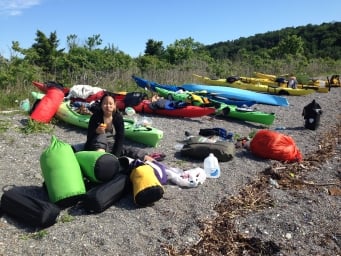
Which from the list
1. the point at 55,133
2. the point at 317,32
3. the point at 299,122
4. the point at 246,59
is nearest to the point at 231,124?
the point at 299,122

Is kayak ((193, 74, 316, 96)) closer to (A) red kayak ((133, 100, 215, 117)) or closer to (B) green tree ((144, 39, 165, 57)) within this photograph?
(A) red kayak ((133, 100, 215, 117))

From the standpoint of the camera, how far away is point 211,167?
5074 mm

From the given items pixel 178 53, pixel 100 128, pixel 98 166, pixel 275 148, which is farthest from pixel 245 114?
pixel 178 53

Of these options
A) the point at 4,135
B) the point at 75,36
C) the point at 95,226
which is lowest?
the point at 95,226

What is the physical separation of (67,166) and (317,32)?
55.5 meters

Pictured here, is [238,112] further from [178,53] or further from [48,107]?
[178,53]

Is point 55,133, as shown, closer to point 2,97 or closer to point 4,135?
point 4,135

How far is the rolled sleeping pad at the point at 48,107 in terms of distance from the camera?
6742 mm

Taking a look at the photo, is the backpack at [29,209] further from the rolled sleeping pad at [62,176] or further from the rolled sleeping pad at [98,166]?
the rolled sleeping pad at [98,166]

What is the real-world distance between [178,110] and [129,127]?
199 centimetres

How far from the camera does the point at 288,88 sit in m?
13.3

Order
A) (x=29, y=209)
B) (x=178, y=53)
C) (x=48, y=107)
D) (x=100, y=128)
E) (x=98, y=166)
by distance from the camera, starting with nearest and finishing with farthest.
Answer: (x=29, y=209) < (x=98, y=166) < (x=100, y=128) < (x=48, y=107) < (x=178, y=53)

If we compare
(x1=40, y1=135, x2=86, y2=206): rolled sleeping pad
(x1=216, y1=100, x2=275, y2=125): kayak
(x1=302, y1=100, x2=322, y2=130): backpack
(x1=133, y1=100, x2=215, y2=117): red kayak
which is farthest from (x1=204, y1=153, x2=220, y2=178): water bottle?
(x1=302, y1=100, x2=322, y2=130): backpack

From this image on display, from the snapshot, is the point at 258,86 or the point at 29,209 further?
the point at 258,86
